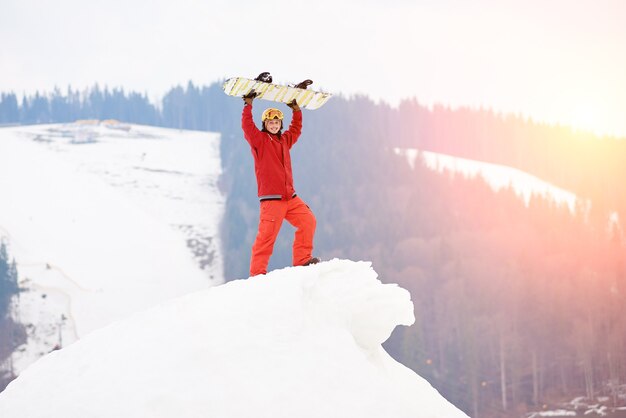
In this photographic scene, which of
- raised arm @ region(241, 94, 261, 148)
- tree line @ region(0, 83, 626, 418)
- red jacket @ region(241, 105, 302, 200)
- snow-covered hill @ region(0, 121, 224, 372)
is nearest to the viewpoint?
raised arm @ region(241, 94, 261, 148)

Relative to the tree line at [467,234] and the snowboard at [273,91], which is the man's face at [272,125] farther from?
the tree line at [467,234]

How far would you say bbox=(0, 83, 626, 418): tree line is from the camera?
8244 centimetres

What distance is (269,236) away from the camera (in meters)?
8.15

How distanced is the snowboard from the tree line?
7309 centimetres

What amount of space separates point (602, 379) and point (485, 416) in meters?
15.8

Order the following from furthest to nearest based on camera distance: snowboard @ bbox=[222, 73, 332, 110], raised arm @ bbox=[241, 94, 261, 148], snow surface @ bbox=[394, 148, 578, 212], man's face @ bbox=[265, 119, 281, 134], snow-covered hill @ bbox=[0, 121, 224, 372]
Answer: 1. snow surface @ bbox=[394, 148, 578, 212]
2. snow-covered hill @ bbox=[0, 121, 224, 372]
3. man's face @ bbox=[265, 119, 281, 134]
4. raised arm @ bbox=[241, 94, 261, 148]
5. snowboard @ bbox=[222, 73, 332, 110]

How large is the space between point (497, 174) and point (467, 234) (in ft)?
101

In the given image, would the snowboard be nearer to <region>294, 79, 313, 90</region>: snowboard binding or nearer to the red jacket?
<region>294, 79, 313, 90</region>: snowboard binding

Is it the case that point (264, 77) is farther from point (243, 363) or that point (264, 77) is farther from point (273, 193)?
point (243, 363)

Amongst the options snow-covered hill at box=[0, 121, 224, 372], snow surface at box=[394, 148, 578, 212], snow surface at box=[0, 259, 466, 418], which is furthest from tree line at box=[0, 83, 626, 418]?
snow surface at box=[0, 259, 466, 418]

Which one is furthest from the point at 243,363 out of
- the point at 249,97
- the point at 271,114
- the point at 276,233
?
the point at 271,114

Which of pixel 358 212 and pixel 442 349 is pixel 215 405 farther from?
pixel 358 212

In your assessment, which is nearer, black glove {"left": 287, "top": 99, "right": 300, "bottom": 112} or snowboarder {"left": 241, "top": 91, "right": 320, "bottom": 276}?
snowboarder {"left": 241, "top": 91, "right": 320, "bottom": 276}

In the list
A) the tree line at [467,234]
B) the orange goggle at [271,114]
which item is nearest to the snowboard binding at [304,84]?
the orange goggle at [271,114]
